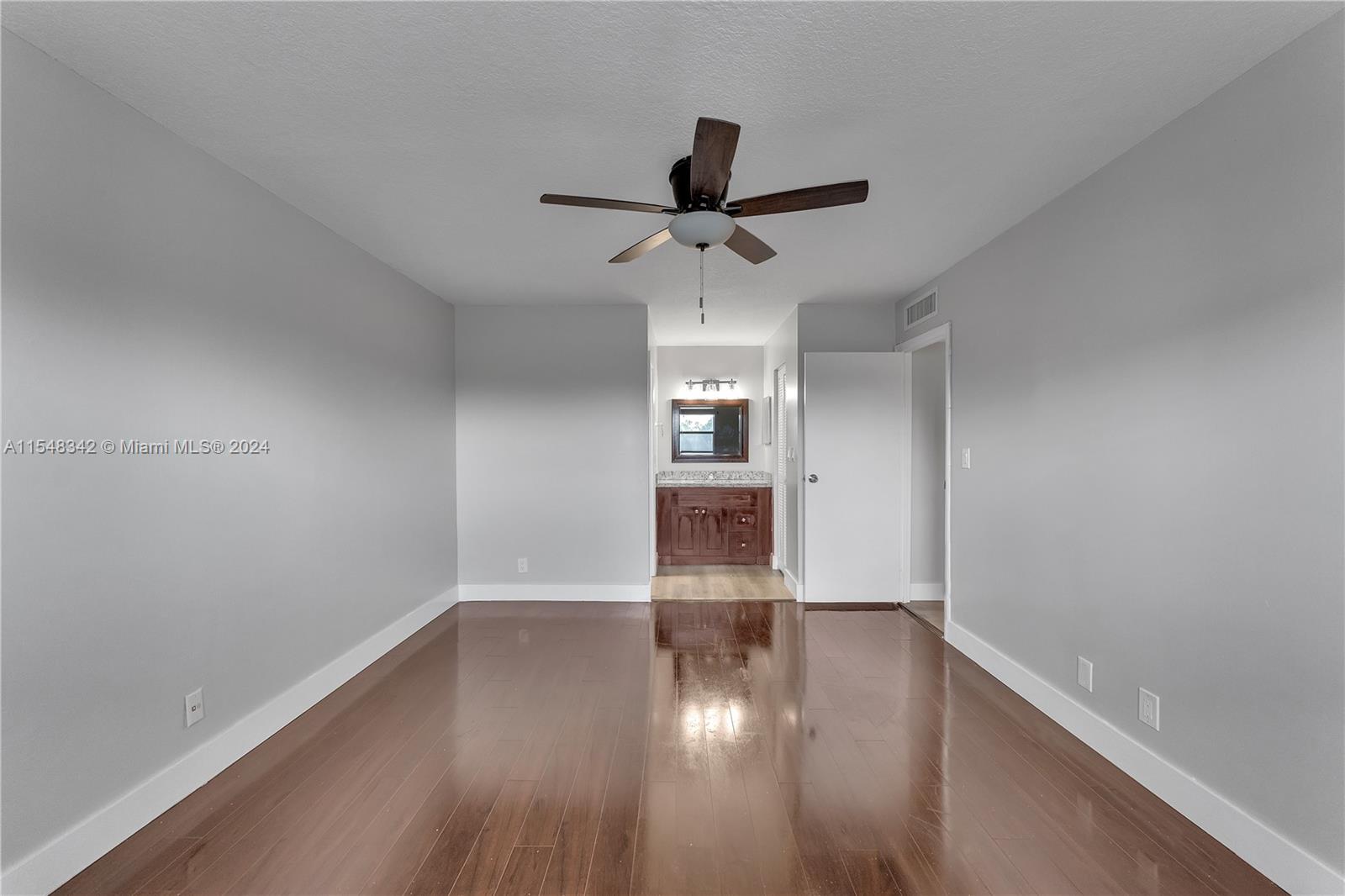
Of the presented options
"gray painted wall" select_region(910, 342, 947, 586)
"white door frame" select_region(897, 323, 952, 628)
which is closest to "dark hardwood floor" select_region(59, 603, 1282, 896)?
"white door frame" select_region(897, 323, 952, 628)

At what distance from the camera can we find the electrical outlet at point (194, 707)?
2.16m

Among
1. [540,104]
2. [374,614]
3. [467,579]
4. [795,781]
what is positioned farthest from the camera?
[467,579]

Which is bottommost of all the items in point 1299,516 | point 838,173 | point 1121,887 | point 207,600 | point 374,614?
point 1121,887

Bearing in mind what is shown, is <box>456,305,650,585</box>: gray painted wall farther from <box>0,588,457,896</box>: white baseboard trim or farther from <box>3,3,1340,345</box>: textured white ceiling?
<box>3,3,1340,345</box>: textured white ceiling

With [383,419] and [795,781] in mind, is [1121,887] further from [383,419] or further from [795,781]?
[383,419]

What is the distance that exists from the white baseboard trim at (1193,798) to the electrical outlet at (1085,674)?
9cm

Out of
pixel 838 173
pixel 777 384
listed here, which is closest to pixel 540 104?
pixel 838 173

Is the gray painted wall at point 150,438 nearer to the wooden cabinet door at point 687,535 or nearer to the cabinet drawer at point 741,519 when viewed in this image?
the wooden cabinet door at point 687,535

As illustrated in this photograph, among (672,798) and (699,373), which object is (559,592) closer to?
(672,798)

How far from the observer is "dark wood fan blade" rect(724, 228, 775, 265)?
7.69ft

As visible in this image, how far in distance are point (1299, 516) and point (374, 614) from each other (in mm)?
4060

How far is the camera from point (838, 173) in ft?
7.95

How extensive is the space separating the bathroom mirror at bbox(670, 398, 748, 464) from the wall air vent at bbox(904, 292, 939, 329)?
250cm

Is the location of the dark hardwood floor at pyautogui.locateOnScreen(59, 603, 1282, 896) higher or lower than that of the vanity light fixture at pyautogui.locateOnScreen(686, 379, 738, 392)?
lower
